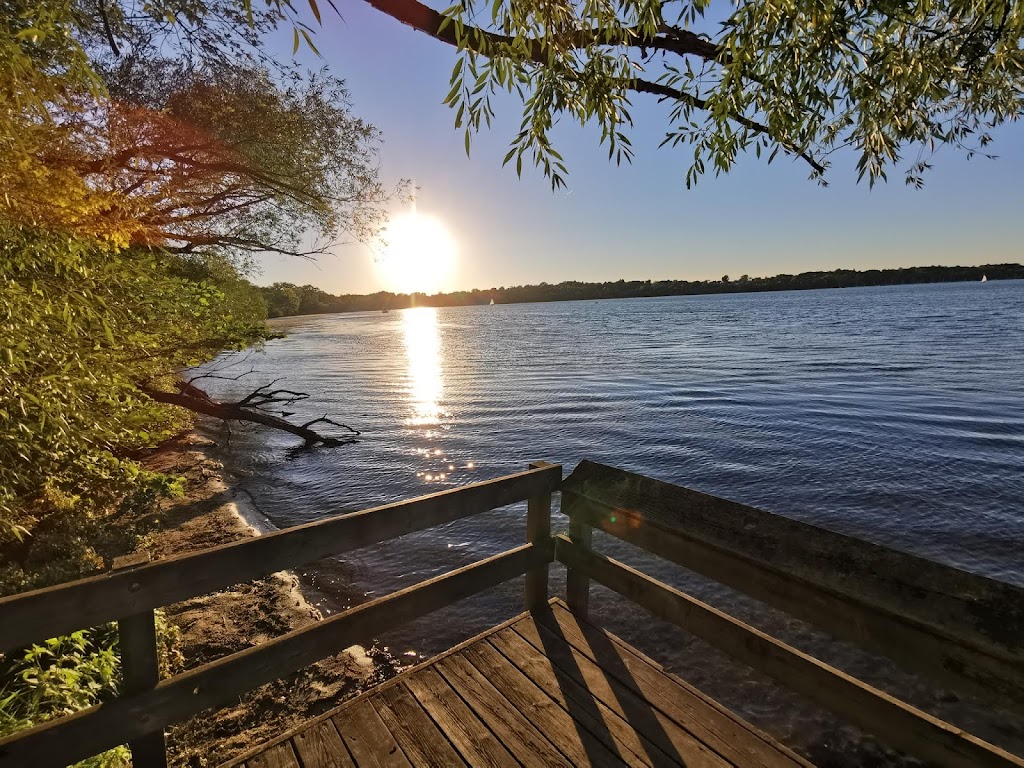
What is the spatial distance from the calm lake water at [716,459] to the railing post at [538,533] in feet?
11.7

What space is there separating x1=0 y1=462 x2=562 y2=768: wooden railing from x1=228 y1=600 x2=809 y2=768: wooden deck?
0.48m

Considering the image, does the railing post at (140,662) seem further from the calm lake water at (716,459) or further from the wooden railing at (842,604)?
the calm lake water at (716,459)

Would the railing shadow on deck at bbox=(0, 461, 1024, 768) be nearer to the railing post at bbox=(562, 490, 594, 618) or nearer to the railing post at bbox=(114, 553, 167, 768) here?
the railing post at bbox=(114, 553, 167, 768)

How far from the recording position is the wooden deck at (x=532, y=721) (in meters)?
2.88

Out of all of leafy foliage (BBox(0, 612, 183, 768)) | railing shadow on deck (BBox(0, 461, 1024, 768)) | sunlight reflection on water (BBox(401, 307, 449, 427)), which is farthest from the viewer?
sunlight reflection on water (BBox(401, 307, 449, 427))

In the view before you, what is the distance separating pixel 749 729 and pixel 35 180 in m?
7.34

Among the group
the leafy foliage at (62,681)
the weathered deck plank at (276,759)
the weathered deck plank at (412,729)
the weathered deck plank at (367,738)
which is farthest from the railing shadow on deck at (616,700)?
the leafy foliage at (62,681)

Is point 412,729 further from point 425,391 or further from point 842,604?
point 425,391

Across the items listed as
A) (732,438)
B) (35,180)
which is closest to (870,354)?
(732,438)

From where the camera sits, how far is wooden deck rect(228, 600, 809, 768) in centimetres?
288

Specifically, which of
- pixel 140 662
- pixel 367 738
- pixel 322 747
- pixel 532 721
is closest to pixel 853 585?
pixel 532 721

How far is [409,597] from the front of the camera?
133 inches

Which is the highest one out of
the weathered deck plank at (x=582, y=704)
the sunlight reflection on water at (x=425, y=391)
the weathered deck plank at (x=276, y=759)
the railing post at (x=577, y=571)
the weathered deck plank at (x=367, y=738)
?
the railing post at (x=577, y=571)

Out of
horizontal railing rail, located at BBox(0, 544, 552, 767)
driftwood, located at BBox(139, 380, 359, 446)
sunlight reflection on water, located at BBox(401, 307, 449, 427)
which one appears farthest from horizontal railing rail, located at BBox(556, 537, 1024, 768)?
sunlight reflection on water, located at BBox(401, 307, 449, 427)
